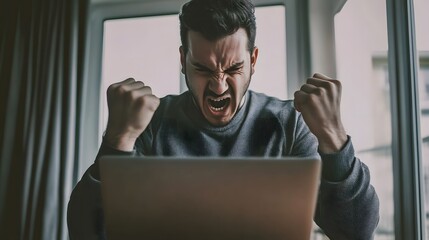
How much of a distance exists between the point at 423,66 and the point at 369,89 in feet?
0.61

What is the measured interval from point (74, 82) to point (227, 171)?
78 centimetres

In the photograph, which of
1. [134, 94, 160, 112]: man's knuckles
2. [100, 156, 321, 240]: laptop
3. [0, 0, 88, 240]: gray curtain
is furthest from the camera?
[0, 0, 88, 240]: gray curtain

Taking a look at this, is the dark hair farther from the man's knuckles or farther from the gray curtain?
the gray curtain

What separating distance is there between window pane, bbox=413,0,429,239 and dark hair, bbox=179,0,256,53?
512mm

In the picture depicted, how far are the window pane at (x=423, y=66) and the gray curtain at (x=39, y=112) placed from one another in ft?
3.64

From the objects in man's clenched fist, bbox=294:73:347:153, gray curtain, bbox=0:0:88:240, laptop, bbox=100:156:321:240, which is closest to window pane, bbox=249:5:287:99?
man's clenched fist, bbox=294:73:347:153

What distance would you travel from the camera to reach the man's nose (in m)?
1.53

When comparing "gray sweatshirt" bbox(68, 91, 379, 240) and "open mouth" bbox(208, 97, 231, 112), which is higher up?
"open mouth" bbox(208, 97, 231, 112)

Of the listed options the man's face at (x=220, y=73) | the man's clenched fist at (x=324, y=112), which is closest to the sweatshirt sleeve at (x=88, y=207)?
the man's face at (x=220, y=73)

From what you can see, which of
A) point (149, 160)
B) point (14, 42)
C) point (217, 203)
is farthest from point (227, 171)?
point (14, 42)

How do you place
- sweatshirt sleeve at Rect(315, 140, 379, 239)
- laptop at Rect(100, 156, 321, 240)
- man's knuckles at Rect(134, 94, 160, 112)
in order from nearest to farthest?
1. laptop at Rect(100, 156, 321, 240)
2. sweatshirt sleeve at Rect(315, 140, 379, 239)
3. man's knuckles at Rect(134, 94, 160, 112)

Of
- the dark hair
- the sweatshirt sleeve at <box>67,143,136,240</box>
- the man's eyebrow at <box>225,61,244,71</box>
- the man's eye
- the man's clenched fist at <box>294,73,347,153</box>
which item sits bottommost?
the sweatshirt sleeve at <box>67,143,136,240</box>

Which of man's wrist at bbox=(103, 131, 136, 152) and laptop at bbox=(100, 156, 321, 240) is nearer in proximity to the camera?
laptop at bbox=(100, 156, 321, 240)

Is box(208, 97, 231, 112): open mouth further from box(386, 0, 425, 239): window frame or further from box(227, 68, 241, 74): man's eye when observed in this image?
box(386, 0, 425, 239): window frame
